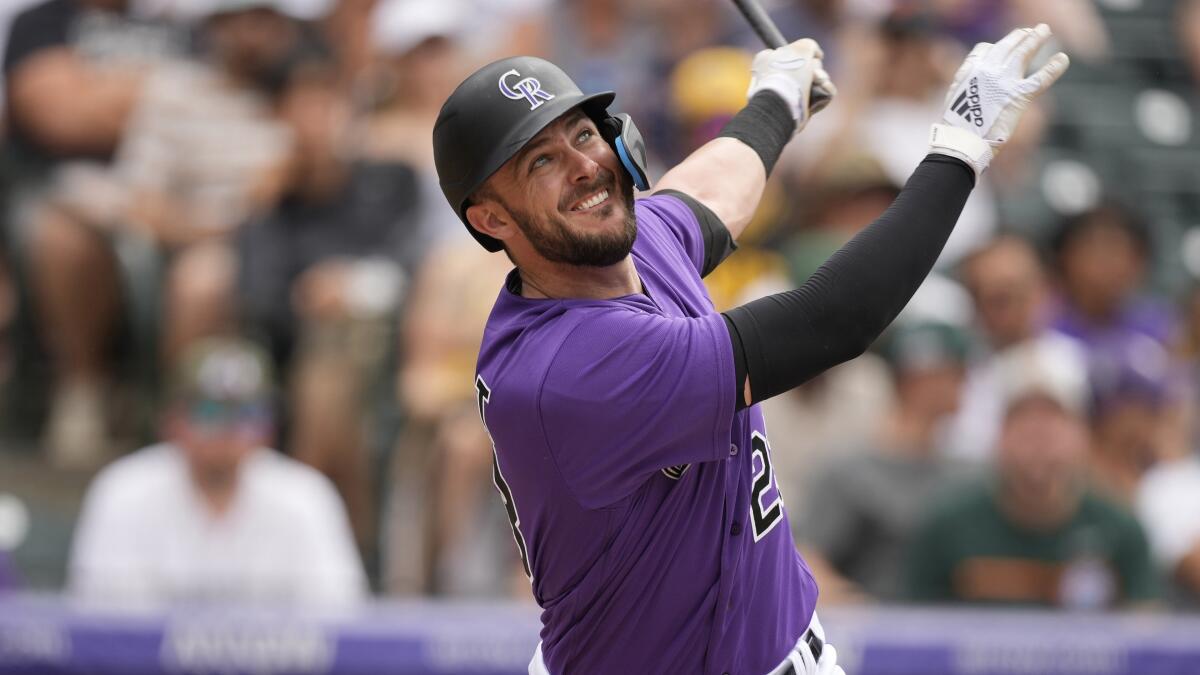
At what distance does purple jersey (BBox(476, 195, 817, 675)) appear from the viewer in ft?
9.13

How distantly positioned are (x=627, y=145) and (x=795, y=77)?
0.72 meters

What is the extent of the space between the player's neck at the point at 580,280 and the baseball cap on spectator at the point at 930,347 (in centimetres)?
305

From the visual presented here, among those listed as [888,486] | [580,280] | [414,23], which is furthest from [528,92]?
[414,23]

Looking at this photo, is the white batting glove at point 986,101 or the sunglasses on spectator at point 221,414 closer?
the white batting glove at point 986,101

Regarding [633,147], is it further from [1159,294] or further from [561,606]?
[1159,294]

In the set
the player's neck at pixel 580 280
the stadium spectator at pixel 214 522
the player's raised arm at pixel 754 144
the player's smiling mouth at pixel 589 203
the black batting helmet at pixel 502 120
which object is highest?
the black batting helmet at pixel 502 120

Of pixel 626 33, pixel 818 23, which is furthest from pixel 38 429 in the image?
pixel 818 23

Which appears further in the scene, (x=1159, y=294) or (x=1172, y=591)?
(x=1159, y=294)

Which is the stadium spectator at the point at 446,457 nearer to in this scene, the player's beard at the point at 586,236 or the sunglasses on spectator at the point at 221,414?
the sunglasses on spectator at the point at 221,414

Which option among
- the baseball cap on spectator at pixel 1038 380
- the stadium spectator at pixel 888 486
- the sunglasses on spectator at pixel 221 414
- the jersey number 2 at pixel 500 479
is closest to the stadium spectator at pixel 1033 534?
the baseball cap on spectator at pixel 1038 380

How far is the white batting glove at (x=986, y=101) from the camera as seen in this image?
296 cm

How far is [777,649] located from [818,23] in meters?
5.08

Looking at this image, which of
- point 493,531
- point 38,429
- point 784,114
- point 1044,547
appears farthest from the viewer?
point 38,429

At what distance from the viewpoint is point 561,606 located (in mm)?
3113
